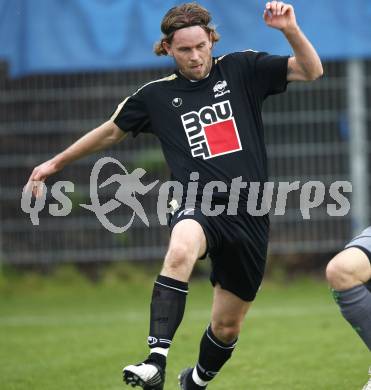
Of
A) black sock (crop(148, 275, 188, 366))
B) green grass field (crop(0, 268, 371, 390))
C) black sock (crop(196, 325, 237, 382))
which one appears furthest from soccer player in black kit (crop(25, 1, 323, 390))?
green grass field (crop(0, 268, 371, 390))

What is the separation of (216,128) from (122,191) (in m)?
5.33

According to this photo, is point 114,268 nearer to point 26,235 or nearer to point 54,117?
point 26,235

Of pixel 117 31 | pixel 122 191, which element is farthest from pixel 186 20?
pixel 122 191

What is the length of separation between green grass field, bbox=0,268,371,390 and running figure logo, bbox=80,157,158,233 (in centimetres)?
81

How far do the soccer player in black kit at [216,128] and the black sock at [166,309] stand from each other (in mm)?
304

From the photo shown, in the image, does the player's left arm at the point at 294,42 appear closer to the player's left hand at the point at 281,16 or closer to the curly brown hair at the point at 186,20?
the player's left hand at the point at 281,16

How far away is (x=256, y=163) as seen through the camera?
5168 millimetres

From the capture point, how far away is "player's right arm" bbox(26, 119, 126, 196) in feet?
17.7

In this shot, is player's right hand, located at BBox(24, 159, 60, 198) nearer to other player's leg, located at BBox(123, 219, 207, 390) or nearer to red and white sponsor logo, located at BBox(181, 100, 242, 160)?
red and white sponsor logo, located at BBox(181, 100, 242, 160)

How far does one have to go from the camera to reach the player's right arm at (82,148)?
541 centimetres

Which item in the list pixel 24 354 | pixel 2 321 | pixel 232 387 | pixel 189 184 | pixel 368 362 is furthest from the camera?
pixel 2 321

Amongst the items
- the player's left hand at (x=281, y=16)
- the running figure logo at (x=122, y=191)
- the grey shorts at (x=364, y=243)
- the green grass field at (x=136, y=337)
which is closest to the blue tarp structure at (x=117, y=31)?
the running figure logo at (x=122, y=191)

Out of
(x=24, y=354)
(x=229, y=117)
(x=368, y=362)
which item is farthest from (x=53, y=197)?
(x=229, y=117)

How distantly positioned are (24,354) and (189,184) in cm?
278
